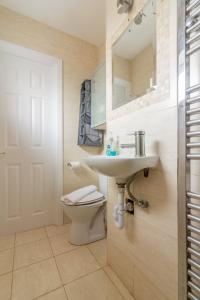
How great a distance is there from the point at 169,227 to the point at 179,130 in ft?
1.51

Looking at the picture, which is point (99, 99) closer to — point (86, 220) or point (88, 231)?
point (86, 220)

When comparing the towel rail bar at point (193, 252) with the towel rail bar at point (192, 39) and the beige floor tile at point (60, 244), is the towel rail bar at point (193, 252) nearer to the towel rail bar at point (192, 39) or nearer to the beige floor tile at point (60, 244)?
the towel rail bar at point (192, 39)

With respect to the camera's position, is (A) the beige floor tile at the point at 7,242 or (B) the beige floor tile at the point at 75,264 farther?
(A) the beige floor tile at the point at 7,242

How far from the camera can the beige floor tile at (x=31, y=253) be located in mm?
1276

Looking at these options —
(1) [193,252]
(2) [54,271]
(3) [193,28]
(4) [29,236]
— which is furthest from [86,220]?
(3) [193,28]

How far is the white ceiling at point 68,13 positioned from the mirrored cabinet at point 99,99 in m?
0.55

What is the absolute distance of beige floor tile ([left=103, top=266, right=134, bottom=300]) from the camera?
98 cm

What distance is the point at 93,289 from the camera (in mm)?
A: 1018

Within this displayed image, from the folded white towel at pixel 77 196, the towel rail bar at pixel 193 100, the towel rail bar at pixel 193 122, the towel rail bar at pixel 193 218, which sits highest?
the towel rail bar at pixel 193 100

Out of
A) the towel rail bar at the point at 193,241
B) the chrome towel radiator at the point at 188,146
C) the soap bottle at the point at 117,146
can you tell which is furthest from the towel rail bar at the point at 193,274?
the soap bottle at the point at 117,146

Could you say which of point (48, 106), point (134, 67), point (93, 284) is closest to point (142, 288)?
point (93, 284)

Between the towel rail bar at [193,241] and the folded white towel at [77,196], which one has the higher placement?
the towel rail bar at [193,241]

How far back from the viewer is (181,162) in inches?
27.1

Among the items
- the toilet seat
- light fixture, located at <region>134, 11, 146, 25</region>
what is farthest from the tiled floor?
light fixture, located at <region>134, 11, 146, 25</region>
